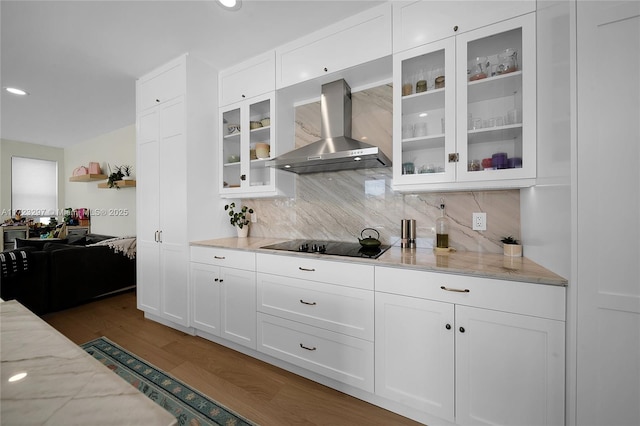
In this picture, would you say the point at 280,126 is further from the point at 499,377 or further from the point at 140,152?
the point at 499,377

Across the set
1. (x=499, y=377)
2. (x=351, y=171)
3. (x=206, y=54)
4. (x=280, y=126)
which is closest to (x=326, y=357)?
(x=499, y=377)

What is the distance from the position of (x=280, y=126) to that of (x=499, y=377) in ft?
7.60

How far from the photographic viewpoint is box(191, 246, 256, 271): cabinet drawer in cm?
200

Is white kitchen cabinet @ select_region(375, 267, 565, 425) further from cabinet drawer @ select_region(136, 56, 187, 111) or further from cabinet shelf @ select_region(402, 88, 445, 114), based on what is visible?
cabinet drawer @ select_region(136, 56, 187, 111)

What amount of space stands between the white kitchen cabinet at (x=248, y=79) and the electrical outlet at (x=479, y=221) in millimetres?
1959

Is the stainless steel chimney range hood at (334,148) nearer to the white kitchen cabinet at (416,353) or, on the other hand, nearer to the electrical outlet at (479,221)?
the electrical outlet at (479,221)

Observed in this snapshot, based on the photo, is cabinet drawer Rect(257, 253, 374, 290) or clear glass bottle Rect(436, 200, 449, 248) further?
clear glass bottle Rect(436, 200, 449, 248)

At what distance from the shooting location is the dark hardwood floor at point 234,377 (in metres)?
1.49

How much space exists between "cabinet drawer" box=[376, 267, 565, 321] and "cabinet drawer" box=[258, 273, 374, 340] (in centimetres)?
19

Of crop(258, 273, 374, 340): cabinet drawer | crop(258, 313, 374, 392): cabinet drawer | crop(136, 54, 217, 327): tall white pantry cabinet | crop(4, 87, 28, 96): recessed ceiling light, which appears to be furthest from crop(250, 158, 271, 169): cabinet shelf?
crop(4, 87, 28, 96): recessed ceiling light

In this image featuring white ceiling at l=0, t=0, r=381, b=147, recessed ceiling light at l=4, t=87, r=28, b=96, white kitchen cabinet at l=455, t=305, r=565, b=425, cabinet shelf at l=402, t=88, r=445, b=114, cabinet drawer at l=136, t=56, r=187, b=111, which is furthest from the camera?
recessed ceiling light at l=4, t=87, r=28, b=96

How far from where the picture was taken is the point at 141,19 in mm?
1916

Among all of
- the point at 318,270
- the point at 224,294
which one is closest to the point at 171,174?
the point at 224,294

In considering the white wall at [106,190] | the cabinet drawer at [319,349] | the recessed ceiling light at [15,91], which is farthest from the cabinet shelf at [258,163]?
the white wall at [106,190]
